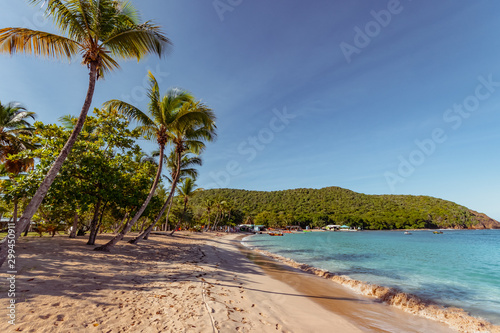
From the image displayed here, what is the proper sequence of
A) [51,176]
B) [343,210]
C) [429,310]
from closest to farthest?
1. [51,176]
2. [429,310]
3. [343,210]

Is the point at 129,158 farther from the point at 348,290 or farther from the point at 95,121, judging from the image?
the point at 348,290

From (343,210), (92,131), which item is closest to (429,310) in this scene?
(92,131)

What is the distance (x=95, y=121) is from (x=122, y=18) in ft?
18.9

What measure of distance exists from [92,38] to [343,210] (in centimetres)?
13787

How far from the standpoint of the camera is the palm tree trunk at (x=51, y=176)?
5336 mm

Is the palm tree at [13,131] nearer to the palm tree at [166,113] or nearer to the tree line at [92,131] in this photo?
the tree line at [92,131]

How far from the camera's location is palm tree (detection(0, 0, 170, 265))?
21.2 ft

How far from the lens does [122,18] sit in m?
7.79

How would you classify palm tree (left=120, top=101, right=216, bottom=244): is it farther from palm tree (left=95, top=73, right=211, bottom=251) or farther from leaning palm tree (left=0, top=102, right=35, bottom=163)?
leaning palm tree (left=0, top=102, right=35, bottom=163)

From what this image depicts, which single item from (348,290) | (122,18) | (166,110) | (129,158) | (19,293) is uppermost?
(122,18)

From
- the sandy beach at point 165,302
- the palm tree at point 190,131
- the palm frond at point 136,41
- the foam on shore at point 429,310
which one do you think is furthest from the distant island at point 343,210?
the palm frond at point 136,41

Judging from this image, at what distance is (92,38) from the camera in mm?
7508

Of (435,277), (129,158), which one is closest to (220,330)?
(129,158)

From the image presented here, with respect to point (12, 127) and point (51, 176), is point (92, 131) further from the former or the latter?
point (51, 176)
